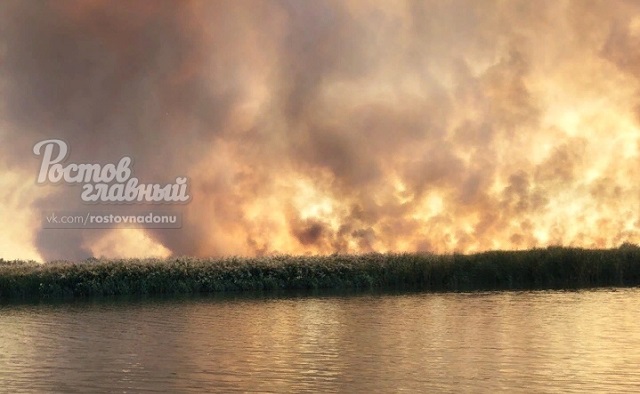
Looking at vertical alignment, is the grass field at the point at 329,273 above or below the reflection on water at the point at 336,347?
above

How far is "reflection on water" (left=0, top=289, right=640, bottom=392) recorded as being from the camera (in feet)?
52.5

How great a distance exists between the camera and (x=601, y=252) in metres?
45.2

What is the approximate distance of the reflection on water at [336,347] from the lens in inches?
630

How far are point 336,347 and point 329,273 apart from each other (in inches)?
968

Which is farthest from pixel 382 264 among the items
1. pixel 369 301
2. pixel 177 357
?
pixel 177 357

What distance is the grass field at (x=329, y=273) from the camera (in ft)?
140

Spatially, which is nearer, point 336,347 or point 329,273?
point 336,347

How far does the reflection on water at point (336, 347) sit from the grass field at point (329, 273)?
10.0 metres

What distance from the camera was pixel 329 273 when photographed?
45062mm

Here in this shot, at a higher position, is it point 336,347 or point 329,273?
point 329,273

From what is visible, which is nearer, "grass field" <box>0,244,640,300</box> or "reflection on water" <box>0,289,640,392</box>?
"reflection on water" <box>0,289,640,392</box>

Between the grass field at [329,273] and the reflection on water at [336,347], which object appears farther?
the grass field at [329,273]

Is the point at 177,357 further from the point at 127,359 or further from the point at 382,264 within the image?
the point at 382,264

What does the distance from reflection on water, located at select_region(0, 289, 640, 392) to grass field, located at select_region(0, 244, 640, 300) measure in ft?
32.9
